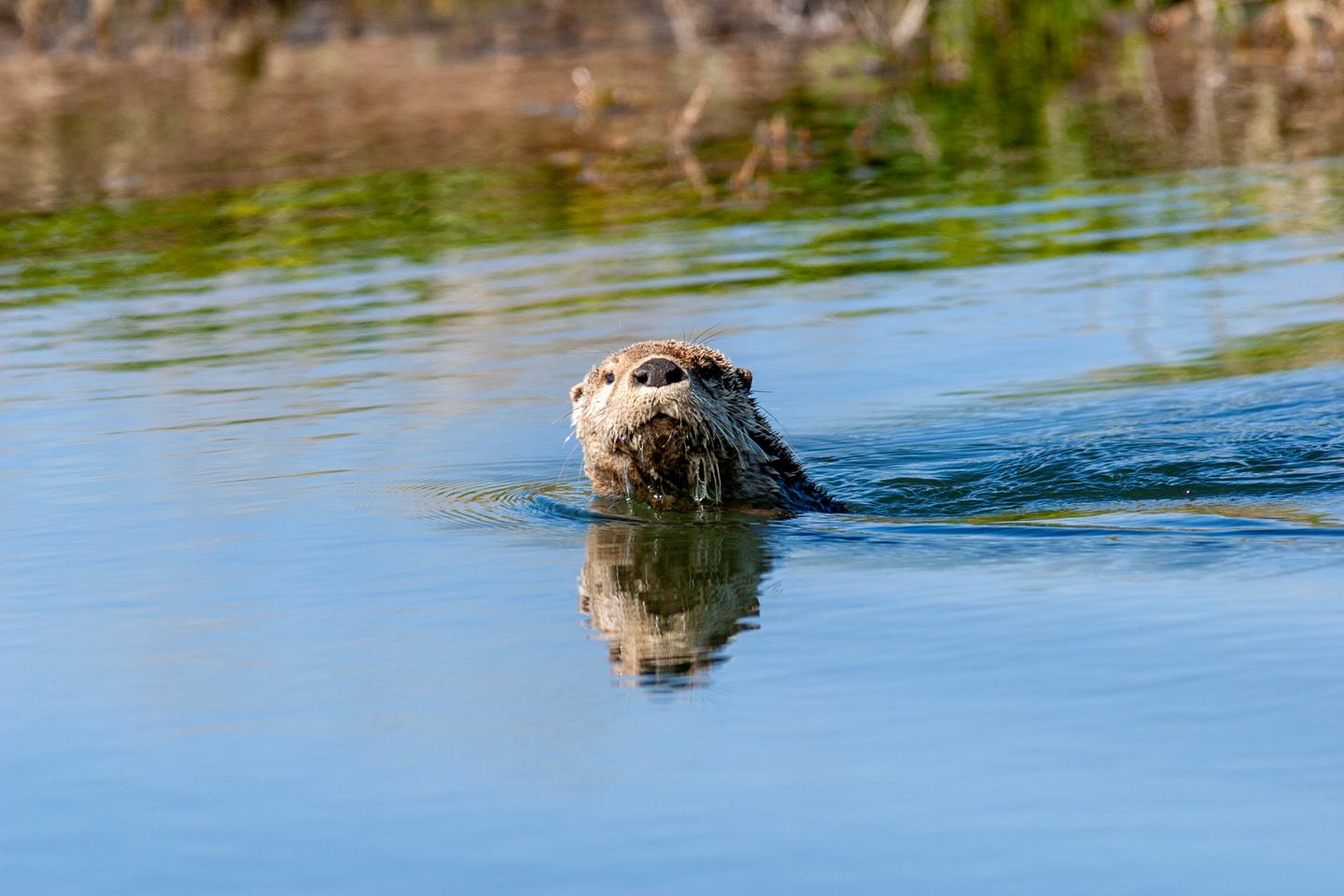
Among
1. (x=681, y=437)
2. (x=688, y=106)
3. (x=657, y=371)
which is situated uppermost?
(x=688, y=106)

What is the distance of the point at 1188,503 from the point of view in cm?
762

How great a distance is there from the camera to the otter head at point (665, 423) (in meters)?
7.07

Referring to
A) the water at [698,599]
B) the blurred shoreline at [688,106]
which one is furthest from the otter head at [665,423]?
the blurred shoreline at [688,106]

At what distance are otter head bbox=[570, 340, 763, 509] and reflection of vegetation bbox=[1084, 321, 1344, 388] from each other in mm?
2933

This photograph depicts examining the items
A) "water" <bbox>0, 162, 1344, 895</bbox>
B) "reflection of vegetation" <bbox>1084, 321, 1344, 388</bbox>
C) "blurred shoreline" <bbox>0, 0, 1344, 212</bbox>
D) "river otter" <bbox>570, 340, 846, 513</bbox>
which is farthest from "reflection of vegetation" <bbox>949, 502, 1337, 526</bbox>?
"blurred shoreline" <bbox>0, 0, 1344, 212</bbox>

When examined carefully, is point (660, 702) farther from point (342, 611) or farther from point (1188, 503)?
point (1188, 503)

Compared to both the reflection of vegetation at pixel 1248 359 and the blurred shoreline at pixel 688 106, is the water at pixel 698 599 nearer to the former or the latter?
the reflection of vegetation at pixel 1248 359

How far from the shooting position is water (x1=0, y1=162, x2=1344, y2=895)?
13.6 ft

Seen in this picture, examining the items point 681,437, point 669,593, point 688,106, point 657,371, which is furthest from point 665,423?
point 688,106

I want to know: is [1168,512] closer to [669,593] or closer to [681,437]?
[681,437]

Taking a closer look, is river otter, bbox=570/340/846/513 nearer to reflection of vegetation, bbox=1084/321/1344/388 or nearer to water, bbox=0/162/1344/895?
water, bbox=0/162/1344/895

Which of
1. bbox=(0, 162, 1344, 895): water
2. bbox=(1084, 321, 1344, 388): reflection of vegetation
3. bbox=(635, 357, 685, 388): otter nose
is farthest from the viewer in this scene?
bbox=(1084, 321, 1344, 388): reflection of vegetation

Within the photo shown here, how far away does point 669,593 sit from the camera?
634cm

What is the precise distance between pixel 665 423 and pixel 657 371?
0.31m
